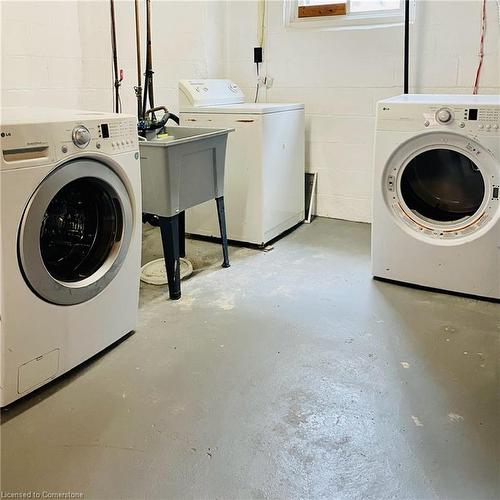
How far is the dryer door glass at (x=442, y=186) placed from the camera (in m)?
2.52

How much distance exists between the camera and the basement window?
340 centimetres

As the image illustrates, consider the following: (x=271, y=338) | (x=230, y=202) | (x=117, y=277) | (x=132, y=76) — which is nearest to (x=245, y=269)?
(x=230, y=202)

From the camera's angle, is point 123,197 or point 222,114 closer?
point 123,197

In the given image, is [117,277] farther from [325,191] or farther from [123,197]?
[325,191]

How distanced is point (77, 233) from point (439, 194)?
1769 millimetres

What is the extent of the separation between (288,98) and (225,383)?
8.69ft

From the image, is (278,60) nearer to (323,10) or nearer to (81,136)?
(323,10)

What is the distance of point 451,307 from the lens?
2.41 metres

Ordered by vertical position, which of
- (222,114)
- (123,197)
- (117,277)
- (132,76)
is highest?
(132,76)

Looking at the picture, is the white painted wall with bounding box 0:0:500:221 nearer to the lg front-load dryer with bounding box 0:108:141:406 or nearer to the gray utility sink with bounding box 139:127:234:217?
the gray utility sink with bounding box 139:127:234:217

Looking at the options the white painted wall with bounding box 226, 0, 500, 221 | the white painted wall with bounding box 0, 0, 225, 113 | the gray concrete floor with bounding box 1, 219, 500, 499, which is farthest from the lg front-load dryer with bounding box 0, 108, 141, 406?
the white painted wall with bounding box 226, 0, 500, 221

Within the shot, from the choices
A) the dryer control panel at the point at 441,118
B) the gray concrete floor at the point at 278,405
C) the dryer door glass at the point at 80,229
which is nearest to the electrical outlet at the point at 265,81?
the dryer control panel at the point at 441,118

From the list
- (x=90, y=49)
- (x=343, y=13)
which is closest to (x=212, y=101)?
(x=90, y=49)

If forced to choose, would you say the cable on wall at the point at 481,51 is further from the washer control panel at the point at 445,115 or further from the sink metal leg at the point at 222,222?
the sink metal leg at the point at 222,222
